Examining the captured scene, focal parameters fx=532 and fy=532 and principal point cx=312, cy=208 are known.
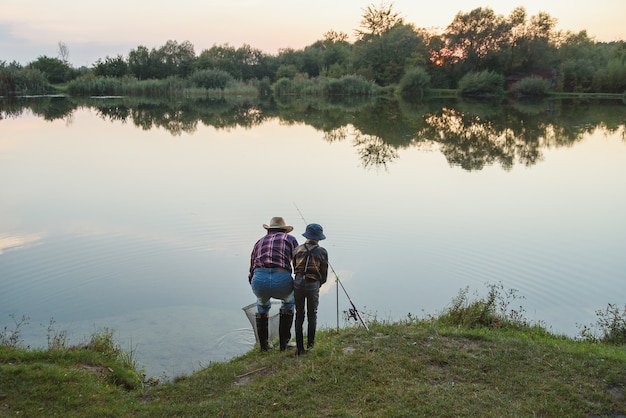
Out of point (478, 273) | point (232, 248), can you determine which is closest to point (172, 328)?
point (232, 248)

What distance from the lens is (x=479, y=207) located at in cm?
1373

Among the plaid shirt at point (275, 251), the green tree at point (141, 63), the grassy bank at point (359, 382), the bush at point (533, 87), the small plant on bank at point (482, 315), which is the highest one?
the green tree at point (141, 63)

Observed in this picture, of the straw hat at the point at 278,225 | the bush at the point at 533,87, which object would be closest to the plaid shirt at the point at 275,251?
the straw hat at the point at 278,225

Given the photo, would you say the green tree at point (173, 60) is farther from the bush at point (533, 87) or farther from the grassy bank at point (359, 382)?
the grassy bank at point (359, 382)

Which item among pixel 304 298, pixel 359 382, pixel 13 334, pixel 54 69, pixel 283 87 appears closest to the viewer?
pixel 359 382

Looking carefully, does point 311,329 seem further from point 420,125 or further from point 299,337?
point 420,125

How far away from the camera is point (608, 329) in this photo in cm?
736

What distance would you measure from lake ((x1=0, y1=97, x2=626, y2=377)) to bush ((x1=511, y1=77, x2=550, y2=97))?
3479 centimetres

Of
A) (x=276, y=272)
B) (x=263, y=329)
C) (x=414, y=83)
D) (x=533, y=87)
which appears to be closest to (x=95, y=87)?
(x=414, y=83)

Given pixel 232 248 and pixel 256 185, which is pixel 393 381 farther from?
pixel 256 185

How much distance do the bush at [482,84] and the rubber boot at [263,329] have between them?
2268 inches

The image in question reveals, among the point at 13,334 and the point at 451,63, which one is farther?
the point at 451,63

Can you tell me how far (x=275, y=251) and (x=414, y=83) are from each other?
190 ft

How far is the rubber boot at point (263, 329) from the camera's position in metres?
6.09
